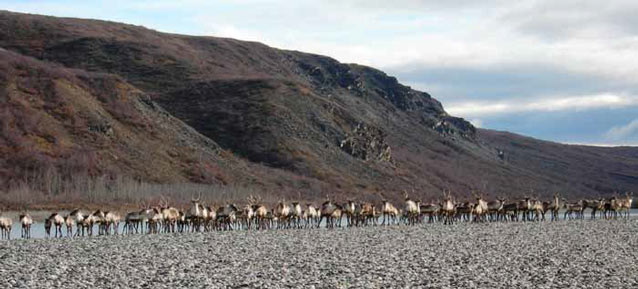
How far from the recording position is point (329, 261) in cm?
3016

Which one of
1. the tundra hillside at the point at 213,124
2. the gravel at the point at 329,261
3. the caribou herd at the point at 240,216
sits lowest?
the gravel at the point at 329,261

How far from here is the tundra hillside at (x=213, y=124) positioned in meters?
96.1

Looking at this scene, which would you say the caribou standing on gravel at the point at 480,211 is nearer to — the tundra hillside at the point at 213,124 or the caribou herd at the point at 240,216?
the caribou herd at the point at 240,216

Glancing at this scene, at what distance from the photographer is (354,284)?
2383 centimetres

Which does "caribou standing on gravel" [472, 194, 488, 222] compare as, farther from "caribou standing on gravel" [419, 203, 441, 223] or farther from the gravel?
the gravel

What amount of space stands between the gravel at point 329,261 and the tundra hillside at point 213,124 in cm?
5021

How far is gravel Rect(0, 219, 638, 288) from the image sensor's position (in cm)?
2434

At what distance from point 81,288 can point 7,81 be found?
8423 cm

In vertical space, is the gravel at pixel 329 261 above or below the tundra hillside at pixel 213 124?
below

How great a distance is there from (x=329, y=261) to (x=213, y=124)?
98852mm

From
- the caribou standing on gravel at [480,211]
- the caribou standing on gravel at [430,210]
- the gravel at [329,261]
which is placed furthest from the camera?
the caribou standing on gravel at [480,211]

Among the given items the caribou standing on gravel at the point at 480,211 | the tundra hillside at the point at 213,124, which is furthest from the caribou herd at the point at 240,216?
the tundra hillside at the point at 213,124

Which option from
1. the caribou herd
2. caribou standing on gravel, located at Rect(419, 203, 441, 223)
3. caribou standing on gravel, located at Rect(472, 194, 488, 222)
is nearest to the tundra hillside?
the caribou herd

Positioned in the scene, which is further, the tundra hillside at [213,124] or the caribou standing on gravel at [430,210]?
the tundra hillside at [213,124]
